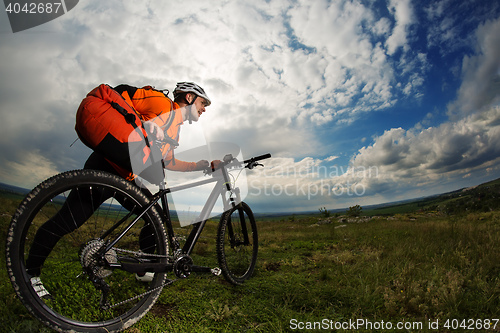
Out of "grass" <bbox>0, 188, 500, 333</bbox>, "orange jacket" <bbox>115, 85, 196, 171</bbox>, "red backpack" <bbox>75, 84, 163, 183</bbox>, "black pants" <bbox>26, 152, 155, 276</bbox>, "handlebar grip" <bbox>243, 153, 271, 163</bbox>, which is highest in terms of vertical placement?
"orange jacket" <bbox>115, 85, 196, 171</bbox>

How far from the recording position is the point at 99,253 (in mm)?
2254

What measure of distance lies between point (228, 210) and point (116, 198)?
183 centimetres

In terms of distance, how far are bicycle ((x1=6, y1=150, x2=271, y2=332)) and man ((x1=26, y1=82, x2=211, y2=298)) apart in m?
0.06

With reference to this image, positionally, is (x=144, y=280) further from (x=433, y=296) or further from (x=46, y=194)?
(x=433, y=296)

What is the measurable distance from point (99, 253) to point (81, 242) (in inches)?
9.5

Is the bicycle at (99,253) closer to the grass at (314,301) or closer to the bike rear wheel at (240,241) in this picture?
the grass at (314,301)

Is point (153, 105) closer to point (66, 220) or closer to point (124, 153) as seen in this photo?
point (124, 153)

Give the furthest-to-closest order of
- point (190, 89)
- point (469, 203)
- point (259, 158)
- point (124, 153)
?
1. point (469, 203)
2. point (259, 158)
3. point (190, 89)
4. point (124, 153)

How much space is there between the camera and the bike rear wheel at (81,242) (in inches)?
75.9

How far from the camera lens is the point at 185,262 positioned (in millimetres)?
3064

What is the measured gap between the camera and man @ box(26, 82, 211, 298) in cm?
231

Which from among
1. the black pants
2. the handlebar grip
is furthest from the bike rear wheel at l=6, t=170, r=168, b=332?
the handlebar grip

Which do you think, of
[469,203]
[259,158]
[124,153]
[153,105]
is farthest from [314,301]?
[469,203]

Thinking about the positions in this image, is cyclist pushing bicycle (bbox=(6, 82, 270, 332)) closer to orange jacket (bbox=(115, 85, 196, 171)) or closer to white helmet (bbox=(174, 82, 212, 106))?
orange jacket (bbox=(115, 85, 196, 171))
